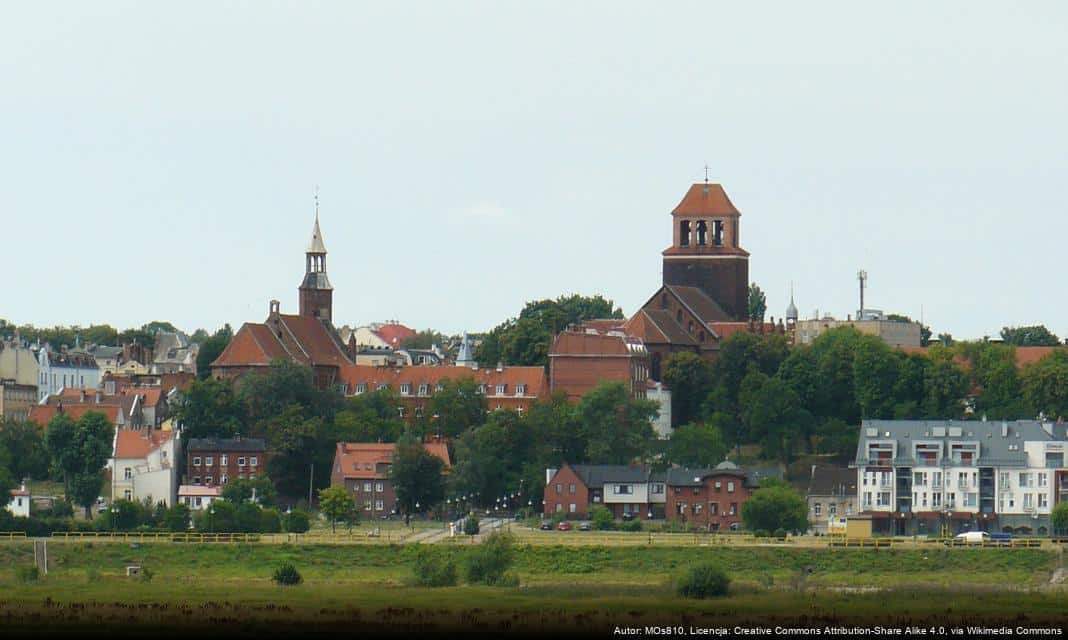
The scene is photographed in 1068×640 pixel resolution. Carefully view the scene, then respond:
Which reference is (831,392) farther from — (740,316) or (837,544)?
(837,544)

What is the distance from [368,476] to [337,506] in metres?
9.82

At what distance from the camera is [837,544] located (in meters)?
129

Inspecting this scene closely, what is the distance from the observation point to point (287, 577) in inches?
4587

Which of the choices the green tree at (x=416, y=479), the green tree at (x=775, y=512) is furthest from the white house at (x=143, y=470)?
the green tree at (x=775, y=512)

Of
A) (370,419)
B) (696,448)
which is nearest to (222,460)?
(370,419)

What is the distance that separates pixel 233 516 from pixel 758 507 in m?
20.9

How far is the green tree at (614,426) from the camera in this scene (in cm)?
15312

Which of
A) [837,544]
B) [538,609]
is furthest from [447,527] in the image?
[538,609]

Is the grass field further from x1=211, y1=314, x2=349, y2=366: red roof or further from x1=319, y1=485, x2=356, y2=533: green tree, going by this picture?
x1=211, y1=314, x2=349, y2=366: red roof

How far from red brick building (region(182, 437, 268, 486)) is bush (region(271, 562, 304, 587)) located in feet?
120

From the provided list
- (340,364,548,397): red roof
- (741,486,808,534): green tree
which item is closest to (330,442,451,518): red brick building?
(340,364,548,397): red roof

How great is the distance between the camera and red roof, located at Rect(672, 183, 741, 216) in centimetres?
18600

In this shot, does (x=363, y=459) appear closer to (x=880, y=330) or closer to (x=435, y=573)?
(x=435, y=573)

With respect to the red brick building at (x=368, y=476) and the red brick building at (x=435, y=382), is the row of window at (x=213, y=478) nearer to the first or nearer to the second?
the red brick building at (x=368, y=476)
